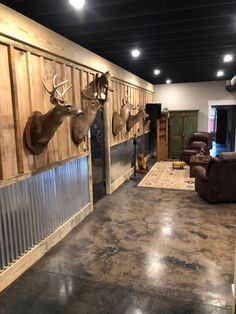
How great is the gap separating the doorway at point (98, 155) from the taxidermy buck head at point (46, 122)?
5.80 feet

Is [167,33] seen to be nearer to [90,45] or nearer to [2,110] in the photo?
[90,45]

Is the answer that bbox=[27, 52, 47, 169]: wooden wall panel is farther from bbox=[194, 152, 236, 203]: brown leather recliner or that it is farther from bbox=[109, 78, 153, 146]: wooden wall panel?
bbox=[194, 152, 236, 203]: brown leather recliner

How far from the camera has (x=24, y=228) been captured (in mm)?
2756

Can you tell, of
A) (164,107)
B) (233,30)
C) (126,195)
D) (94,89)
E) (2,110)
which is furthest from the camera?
(164,107)

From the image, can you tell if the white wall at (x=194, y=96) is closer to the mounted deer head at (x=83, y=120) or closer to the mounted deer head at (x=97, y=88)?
the mounted deer head at (x=97, y=88)

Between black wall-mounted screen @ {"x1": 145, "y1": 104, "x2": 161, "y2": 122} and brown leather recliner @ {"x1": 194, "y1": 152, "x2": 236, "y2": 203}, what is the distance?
4178 millimetres

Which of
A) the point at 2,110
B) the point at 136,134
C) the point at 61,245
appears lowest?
the point at 61,245

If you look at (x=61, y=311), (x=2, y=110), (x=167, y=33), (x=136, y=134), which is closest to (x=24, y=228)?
(x=61, y=311)

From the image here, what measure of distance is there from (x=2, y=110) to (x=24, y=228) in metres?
1.30

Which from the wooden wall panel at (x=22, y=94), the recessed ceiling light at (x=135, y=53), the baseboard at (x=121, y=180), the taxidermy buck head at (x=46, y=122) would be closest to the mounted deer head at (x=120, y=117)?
the baseboard at (x=121, y=180)

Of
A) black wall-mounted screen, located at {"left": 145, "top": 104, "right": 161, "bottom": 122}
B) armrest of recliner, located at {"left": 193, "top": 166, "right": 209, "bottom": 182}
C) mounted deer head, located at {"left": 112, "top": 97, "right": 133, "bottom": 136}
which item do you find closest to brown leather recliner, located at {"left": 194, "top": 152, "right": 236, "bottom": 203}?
armrest of recliner, located at {"left": 193, "top": 166, "right": 209, "bottom": 182}

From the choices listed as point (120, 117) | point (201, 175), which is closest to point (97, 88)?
point (120, 117)

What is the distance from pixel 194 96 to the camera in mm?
9578

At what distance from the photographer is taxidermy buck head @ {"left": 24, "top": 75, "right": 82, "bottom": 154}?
2729mm
